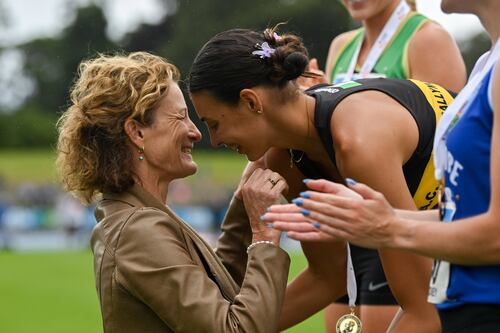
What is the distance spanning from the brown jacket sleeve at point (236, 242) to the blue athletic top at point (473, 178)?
1.95 meters

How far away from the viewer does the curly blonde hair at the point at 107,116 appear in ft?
14.8

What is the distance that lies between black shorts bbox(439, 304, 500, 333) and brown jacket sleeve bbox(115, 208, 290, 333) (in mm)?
1009

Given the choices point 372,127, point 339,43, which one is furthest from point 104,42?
point 372,127

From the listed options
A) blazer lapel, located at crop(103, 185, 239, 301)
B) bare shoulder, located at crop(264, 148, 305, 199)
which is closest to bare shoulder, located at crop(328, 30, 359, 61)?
bare shoulder, located at crop(264, 148, 305, 199)

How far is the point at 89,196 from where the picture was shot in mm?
4734

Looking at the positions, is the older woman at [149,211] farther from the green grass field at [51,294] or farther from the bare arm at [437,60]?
the bare arm at [437,60]

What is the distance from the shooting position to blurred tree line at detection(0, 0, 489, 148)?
1625 inches

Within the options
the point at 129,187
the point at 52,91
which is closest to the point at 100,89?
the point at 129,187

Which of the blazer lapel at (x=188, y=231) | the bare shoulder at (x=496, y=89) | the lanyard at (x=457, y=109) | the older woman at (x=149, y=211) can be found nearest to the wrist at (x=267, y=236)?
the older woman at (x=149, y=211)

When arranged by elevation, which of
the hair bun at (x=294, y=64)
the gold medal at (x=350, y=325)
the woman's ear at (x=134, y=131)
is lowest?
the gold medal at (x=350, y=325)

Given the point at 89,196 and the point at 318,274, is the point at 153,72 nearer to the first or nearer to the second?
the point at 89,196

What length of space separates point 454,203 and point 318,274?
2128 millimetres

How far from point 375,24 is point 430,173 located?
1.76 m

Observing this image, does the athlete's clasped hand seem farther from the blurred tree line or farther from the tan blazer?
the blurred tree line
